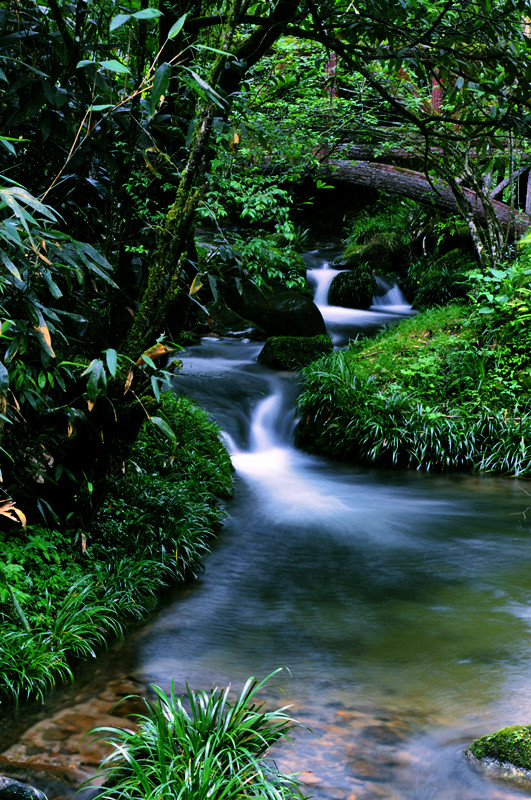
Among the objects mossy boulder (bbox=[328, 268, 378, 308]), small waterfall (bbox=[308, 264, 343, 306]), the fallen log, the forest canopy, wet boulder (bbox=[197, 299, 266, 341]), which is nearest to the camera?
the forest canopy

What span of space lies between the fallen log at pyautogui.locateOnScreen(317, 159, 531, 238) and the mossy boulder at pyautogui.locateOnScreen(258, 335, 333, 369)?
2632 mm

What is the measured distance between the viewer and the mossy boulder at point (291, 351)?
9711 mm

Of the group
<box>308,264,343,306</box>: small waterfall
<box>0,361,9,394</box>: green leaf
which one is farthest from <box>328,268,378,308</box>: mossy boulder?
<box>0,361,9,394</box>: green leaf

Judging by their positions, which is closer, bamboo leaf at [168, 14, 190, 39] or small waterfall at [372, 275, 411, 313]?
bamboo leaf at [168, 14, 190, 39]

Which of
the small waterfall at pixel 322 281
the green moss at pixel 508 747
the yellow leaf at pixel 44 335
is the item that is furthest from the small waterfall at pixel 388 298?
the yellow leaf at pixel 44 335

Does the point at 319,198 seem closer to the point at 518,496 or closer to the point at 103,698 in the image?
the point at 518,496

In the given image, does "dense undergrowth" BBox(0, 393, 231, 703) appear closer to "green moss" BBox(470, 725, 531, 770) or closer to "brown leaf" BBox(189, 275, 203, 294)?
"brown leaf" BBox(189, 275, 203, 294)

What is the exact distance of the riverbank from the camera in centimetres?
726

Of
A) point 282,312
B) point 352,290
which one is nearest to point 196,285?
point 282,312

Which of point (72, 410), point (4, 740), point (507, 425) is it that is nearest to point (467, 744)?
point (4, 740)

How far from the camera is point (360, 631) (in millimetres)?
3818

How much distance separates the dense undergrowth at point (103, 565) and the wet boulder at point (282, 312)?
17.9 feet

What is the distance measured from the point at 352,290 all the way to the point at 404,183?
8.64ft

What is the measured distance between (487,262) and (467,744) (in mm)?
8030
